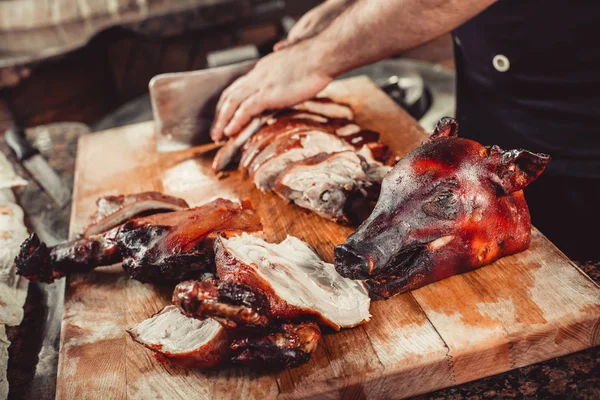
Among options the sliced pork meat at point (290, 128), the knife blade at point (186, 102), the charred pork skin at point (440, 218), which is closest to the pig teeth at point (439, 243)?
the charred pork skin at point (440, 218)

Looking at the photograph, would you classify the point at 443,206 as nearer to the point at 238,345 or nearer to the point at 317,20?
the point at 238,345

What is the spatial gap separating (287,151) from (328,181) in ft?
1.30

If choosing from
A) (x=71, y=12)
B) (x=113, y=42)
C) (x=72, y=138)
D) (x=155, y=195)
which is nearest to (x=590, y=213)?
(x=155, y=195)

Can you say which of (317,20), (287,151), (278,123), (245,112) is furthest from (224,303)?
(317,20)

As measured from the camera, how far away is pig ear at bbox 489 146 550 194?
2.15 m

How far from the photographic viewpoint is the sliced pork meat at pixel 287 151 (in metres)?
3.15

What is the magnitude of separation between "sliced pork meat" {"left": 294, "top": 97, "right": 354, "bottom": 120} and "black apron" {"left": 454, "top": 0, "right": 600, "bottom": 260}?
880mm

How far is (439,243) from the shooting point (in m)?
2.19

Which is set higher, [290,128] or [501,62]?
[501,62]

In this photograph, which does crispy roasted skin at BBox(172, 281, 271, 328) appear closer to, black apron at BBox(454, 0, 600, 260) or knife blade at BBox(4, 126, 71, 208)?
black apron at BBox(454, 0, 600, 260)

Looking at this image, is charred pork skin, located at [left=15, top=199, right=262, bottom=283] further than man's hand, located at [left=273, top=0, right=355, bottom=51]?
No

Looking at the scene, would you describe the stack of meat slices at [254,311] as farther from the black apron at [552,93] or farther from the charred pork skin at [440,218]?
the black apron at [552,93]

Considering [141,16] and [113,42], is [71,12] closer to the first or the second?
[113,42]

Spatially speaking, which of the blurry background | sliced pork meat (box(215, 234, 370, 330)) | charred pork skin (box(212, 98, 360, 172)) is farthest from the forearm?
the blurry background
